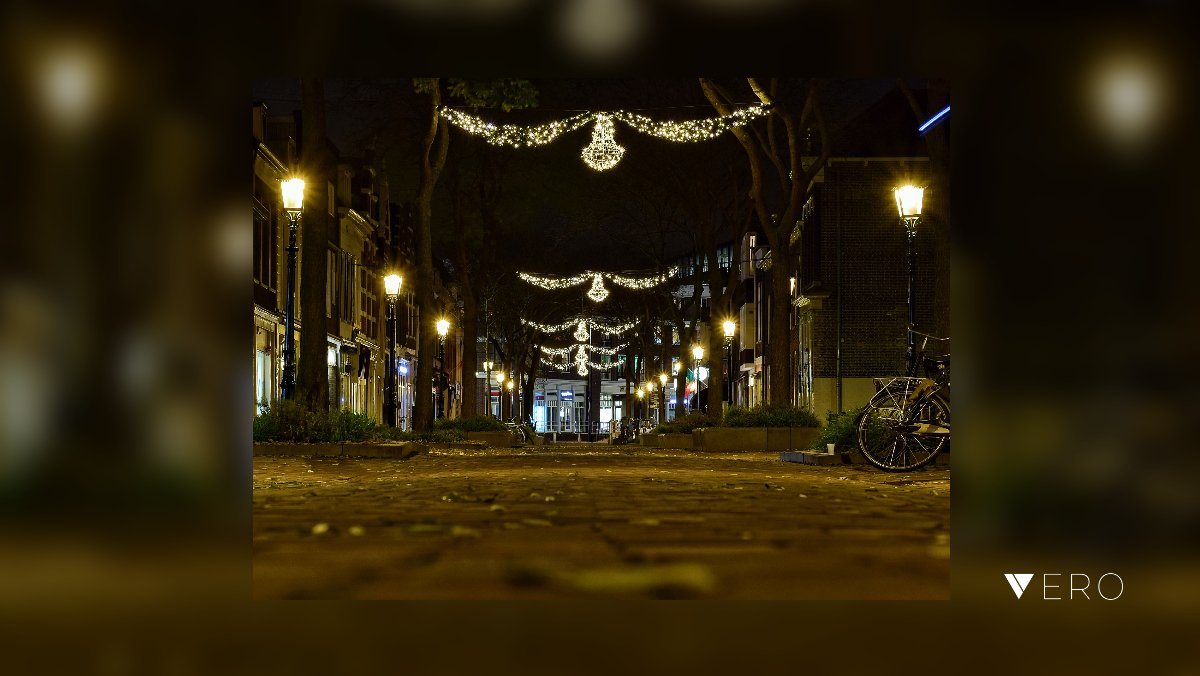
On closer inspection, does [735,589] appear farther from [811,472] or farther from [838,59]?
[811,472]

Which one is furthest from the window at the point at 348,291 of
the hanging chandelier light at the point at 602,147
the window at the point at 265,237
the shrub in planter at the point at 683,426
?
the hanging chandelier light at the point at 602,147

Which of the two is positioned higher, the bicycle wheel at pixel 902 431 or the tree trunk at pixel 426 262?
the tree trunk at pixel 426 262

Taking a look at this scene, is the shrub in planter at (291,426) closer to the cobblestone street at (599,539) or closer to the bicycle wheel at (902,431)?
the cobblestone street at (599,539)

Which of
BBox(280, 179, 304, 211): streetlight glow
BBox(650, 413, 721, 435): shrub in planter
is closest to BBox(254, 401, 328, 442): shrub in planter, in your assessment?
BBox(280, 179, 304, 211): streetlight glow

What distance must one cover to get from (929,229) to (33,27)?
38.3m

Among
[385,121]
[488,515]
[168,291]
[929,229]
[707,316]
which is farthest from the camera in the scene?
[707,316]

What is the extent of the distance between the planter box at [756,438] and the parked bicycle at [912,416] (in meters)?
11.7

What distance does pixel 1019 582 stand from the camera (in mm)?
5055

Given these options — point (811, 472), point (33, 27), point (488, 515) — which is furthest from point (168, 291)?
point (811, 472)

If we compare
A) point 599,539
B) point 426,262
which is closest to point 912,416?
point 599,539

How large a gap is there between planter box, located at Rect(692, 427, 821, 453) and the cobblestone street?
45.3ft

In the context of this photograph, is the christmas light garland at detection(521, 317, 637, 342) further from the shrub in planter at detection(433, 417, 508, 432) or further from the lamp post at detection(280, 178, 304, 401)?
the lamp post at detection(280, 178, 304, 401)

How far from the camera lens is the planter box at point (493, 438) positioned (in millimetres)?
31575

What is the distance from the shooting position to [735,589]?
17.7 ft
